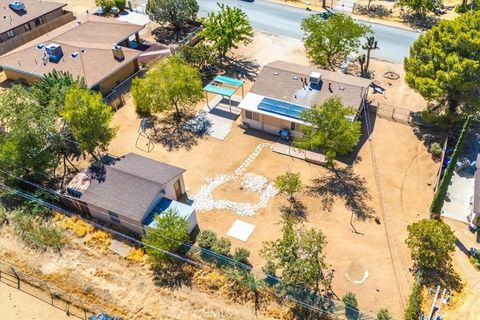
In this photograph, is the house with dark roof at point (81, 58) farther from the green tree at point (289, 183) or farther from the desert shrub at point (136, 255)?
the green tree at point (289, 183)

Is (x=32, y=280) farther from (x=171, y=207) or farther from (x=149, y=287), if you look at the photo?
(x=171, y=207)

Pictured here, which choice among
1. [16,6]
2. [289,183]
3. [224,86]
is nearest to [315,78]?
[224,86]

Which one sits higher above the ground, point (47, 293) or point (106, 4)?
point (106, 4)

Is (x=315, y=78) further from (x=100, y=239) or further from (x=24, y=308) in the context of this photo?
(x=24, y=308)

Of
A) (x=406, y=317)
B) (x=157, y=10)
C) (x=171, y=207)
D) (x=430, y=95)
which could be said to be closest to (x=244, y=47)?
(x=157, y=10)

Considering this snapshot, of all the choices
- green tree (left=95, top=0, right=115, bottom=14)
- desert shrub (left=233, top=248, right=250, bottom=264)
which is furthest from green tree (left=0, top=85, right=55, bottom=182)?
green tree (left=95, top=0, right=115, bottom=14)

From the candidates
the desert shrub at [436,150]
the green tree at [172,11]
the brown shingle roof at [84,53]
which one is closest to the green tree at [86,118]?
the brown shingle roof at [84,53]
